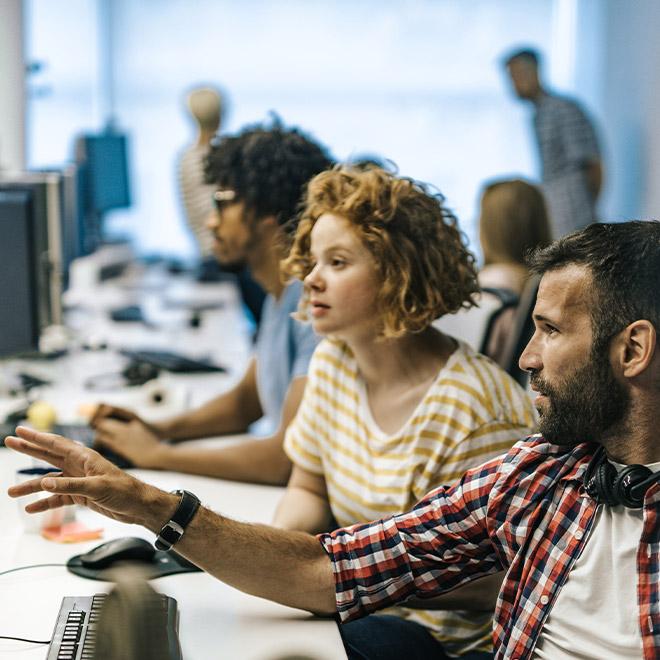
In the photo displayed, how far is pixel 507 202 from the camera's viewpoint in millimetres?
3350

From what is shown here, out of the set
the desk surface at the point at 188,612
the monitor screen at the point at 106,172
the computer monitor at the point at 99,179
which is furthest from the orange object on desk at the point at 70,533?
the monitor screen at the point at 106,172

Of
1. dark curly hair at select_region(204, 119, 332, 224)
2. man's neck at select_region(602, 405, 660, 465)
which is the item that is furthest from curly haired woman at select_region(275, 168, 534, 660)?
dark curly hair at select_region(204, 119, 332, 224)

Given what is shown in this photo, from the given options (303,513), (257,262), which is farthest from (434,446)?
(257,262)

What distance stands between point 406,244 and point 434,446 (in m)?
0.35

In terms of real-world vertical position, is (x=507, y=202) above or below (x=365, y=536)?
above

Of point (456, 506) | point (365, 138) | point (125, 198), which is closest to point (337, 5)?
point (365, 138)

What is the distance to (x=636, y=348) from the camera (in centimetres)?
114

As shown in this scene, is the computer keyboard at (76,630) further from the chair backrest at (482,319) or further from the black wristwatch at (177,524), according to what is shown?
the chair backrest at (482,319)

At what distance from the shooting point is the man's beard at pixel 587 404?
1.17 meters

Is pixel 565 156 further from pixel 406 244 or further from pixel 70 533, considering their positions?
pixel 70 533

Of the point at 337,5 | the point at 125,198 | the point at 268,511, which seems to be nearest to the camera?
the point at 268,511

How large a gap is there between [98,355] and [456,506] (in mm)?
2105

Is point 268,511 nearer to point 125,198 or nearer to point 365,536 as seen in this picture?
point 365,536

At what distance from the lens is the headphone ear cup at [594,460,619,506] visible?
116 cm
